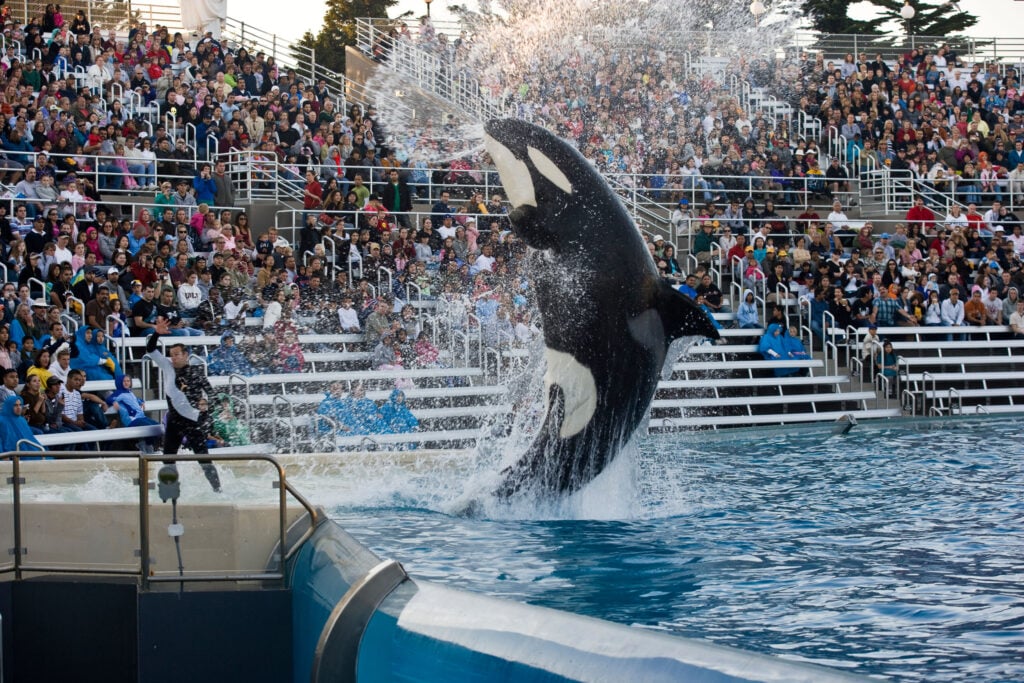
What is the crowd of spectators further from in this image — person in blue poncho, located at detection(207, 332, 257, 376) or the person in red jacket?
the person in red jacket

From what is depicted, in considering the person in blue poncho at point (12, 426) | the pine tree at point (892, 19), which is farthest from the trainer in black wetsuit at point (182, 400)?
the pine tree at point (892, 19)

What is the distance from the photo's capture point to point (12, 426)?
1138 centimetres

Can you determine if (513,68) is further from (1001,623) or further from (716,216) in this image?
(1001,623)

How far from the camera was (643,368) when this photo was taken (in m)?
8.00

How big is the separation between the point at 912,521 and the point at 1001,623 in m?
2.84

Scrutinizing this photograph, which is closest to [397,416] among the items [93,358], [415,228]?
[93,358]

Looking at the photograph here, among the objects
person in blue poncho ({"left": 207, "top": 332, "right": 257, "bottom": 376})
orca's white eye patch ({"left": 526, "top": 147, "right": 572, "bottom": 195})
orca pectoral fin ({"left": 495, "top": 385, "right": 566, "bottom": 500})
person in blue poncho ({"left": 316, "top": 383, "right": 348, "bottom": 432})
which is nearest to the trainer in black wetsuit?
orca pectoral fin ({"left": 495, "top": 385, "right": 566, "bottom": 500})

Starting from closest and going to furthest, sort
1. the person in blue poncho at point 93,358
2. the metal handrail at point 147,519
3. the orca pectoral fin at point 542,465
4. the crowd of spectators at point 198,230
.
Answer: the metal handrail at point 147,519 < the orca pectoral fin at point 542,465 < the person in blue poncho at point 93,358 < the crowd of spectators at point 198,230

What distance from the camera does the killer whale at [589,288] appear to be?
7.78m

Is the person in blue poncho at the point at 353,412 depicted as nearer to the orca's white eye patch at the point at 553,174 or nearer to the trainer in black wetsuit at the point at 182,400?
the trainer in black wetsuit at the point at 182,400

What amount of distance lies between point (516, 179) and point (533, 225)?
295 mm

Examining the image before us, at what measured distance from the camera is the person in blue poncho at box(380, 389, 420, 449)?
49.7 feet

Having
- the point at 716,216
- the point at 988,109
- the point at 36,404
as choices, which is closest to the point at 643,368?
the point at 36,404

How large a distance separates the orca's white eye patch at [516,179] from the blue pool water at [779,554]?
2060 mm
